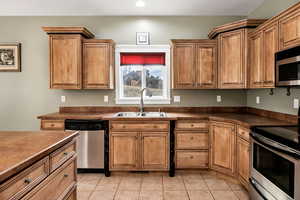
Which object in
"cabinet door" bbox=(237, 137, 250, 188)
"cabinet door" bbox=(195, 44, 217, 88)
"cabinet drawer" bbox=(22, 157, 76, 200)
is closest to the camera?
"cabinet drawer" bbox=(22, 157, 76, 200)

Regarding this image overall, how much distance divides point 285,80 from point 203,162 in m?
1.74

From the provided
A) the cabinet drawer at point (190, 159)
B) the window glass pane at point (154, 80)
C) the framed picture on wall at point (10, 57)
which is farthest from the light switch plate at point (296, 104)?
the framed picture on wall at point (10, 57)

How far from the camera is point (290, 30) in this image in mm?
2334

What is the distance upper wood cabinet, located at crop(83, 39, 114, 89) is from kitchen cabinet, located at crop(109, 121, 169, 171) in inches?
32.6

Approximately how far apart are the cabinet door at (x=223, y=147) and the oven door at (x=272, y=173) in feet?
2.18

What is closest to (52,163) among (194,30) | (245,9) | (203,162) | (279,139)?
(279,139)

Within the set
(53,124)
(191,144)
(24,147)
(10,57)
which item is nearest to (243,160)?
(191,144)

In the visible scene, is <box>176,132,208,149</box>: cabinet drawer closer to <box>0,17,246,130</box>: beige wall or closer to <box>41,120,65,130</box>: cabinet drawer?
<box>0,17,246,130</box>: beige wall

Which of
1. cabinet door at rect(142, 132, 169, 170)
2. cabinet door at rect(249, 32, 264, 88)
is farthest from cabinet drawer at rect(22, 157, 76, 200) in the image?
cabinet door at rect(249, 32, 264, 88)

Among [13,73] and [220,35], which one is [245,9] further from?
[13,73]

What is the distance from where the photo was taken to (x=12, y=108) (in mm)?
4227

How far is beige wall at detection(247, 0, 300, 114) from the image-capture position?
2832 millimetres

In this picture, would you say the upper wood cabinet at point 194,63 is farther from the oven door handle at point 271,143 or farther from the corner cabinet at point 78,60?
the oven door handle at point 271,143

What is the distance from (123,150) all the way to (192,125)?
1.11 meters
